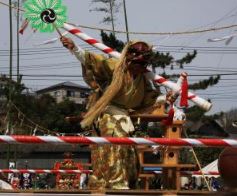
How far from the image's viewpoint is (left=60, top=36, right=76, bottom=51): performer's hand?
17.4 feet

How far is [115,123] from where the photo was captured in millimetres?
5293

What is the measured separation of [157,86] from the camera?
558 centimetres

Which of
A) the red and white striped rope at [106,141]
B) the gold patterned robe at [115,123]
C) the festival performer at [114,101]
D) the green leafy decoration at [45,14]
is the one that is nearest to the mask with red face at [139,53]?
the festival performer at [114,101]

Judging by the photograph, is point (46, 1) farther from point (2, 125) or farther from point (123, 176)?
point (2, 125)

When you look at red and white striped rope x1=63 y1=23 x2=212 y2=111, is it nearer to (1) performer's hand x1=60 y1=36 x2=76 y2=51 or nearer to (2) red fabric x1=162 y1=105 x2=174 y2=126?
(2) red fabric x1=162 y1=105 x2=174 y2=126

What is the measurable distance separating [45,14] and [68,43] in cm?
89

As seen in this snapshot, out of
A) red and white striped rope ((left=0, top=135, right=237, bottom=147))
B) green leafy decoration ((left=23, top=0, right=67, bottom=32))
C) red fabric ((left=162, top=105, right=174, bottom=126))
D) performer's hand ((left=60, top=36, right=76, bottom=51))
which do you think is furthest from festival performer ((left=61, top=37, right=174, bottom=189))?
red and white striped rope ((left=0, top=135, right=237, bottom=147))

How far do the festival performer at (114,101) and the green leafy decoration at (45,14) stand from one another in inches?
29.0

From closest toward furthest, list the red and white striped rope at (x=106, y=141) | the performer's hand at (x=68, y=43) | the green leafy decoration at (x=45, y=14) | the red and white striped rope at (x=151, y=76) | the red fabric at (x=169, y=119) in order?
1. the red and white striped rope at (x=106, y=141)
2. the red and white striped rope at (x=151, y=76)
3. the performer's hand at (x=68, y=43)
4. the red fabric at (x=169, y=119)
5. the green leafy decoration at (x=45, y=14)

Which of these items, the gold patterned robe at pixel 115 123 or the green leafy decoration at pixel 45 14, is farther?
the green leafy decoration at pixel 45 14

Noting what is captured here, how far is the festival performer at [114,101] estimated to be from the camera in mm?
5207

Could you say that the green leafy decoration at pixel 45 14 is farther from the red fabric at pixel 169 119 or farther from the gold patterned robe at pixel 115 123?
the red fabric at pixel 169 119

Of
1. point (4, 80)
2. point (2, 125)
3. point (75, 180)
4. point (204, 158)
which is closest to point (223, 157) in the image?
point (75, 180)

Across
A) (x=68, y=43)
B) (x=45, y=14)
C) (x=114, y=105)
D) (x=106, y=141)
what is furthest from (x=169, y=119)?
(x=106, y=141)
